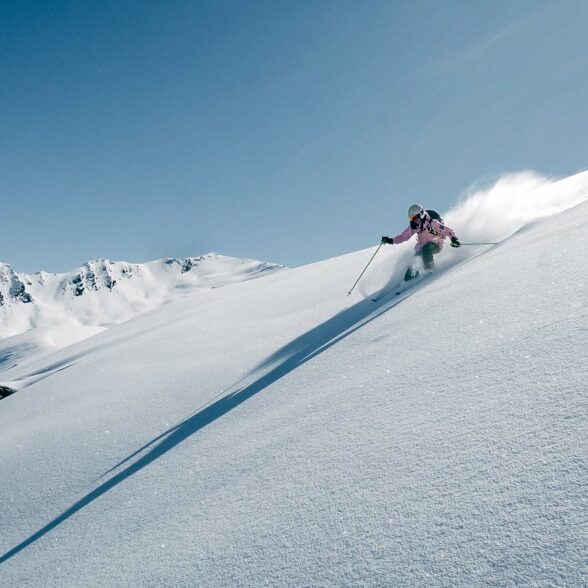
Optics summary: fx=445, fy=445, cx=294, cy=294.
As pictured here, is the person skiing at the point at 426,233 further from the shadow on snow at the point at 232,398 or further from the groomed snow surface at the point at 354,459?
the groomed snow surface at the point at 354,459

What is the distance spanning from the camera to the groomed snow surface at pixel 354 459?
1.82 m

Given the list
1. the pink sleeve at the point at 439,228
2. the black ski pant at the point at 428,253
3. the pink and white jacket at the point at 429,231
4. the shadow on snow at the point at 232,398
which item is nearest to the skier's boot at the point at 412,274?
the black ski pant at the point at 428,253

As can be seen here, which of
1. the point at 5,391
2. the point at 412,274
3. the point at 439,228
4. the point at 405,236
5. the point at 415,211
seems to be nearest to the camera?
the point at 439,228

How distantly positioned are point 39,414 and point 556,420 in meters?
7.00

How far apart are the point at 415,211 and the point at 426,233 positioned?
1.79ft

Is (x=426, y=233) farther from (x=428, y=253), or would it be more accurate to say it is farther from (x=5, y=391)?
(x=5, y=391)

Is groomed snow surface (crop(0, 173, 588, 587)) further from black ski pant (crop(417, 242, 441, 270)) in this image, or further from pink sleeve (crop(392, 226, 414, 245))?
pink sleeve (crop(392, 226, 414, 245))

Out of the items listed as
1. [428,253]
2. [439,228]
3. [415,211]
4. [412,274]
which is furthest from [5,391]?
[439,228]

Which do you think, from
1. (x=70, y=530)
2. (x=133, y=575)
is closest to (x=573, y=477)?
(x=133, y=575)

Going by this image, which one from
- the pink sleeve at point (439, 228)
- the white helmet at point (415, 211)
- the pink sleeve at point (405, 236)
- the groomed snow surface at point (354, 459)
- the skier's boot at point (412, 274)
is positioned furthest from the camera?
the pink sleeve at point (405, 236)

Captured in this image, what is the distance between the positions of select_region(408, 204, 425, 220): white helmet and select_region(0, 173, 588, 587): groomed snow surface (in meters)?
2.85

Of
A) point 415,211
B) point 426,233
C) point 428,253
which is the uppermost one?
point 415,211

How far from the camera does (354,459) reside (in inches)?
107

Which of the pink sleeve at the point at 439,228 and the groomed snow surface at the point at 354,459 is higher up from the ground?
the pink sleeve at the point at 439,228
